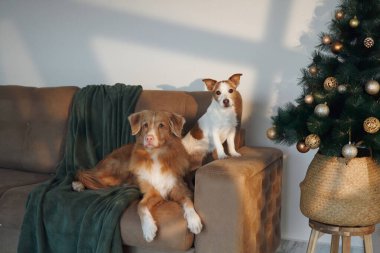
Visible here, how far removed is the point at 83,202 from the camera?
228 centimetres

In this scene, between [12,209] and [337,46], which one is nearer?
[337,46]

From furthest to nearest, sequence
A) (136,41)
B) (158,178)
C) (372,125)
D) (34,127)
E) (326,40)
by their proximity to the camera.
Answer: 1. (136,41)
2. (34,127)
3. (158,178)
4. (326,40)
5. (372,125)

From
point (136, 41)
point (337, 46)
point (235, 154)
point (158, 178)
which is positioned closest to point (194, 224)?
point (158, 178)

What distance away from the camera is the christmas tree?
1945 mm

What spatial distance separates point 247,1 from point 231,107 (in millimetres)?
886

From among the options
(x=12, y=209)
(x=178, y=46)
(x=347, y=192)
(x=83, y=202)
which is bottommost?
(x=12, y=209)

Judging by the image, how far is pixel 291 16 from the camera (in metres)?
2.84

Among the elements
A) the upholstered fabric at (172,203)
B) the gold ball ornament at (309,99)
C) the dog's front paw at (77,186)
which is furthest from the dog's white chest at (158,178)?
the gold ball ornament at (309,99)

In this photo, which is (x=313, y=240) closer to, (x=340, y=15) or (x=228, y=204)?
(x=228, y=204)

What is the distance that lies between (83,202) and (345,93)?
1.38 meters

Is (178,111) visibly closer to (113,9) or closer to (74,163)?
(74,163)

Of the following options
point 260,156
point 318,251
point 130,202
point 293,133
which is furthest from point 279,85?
point 130,202

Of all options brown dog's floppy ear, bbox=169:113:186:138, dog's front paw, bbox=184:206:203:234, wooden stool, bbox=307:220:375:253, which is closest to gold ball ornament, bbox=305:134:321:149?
wooden stool, bbox=307:220:375:253

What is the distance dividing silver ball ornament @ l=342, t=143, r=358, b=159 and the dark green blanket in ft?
3.44
